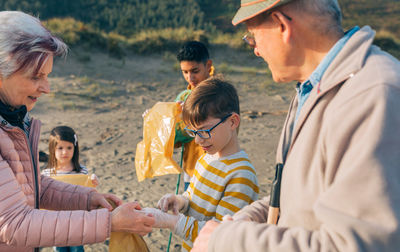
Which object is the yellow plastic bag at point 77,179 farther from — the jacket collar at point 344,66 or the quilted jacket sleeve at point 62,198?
the jacket collar at point 344,66

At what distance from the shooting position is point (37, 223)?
169 centimetres

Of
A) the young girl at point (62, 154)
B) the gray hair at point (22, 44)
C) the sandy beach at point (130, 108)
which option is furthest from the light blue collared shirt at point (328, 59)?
the sandy beach at point (130, 108)

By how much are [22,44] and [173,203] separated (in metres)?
1.28

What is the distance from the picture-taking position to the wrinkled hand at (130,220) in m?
1.89

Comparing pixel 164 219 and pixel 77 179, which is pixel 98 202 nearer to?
pixel 164 219

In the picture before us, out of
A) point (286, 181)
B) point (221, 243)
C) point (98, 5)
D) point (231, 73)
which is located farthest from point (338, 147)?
point (98, 5)

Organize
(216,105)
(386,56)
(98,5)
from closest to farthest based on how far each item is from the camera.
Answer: (386,56)
(216,105)
(98,5)

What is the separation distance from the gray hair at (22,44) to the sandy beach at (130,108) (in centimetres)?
271

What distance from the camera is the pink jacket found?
1664mm

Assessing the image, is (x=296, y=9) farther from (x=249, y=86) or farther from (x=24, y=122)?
(x=249, y=86)

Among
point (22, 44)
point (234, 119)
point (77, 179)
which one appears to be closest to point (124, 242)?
point (234, 119)

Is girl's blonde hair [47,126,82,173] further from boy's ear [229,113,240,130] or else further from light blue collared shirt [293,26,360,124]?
light blue collared shirt [293,26,360,124]

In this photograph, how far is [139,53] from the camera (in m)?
16.9

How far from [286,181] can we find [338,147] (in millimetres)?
280
